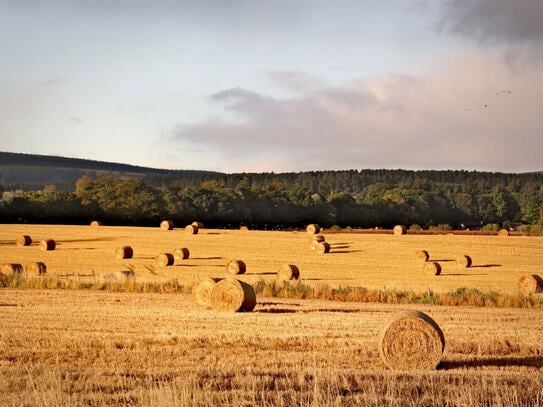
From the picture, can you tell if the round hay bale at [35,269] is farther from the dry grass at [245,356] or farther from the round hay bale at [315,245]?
the round hay bale at [315,245]

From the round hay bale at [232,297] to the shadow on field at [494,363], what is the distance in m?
8.39

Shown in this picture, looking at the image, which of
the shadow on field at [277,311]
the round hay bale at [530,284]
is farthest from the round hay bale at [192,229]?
the shadow on field at [277,311]

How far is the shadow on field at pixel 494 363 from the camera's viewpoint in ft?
49.3

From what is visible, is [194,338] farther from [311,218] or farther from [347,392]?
[311,218]

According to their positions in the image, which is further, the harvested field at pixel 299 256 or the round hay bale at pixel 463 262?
the round hay bale at pixel 463 262

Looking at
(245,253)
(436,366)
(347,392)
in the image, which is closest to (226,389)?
(347,392)

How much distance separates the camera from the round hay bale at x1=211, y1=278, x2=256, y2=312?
2281 cm

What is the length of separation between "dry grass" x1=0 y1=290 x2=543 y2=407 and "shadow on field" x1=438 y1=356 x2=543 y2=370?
0.02m

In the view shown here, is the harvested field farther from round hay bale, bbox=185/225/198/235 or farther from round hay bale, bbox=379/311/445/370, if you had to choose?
round hay bale, bbox=379/311/445/370

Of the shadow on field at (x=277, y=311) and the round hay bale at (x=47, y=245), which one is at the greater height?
the round hay bale at (x=47, y=245)

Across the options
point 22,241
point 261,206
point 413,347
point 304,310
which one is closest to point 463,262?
point 304,310

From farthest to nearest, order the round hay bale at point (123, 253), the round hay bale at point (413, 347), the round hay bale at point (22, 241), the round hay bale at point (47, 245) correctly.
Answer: the round hay bale at point (22, 241), the round hay bale at point (47, 245), the round hay bale at point (123, 253), the round hay bale at point (413, 347)

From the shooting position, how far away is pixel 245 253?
51875mm

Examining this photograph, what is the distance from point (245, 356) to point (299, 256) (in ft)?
114
